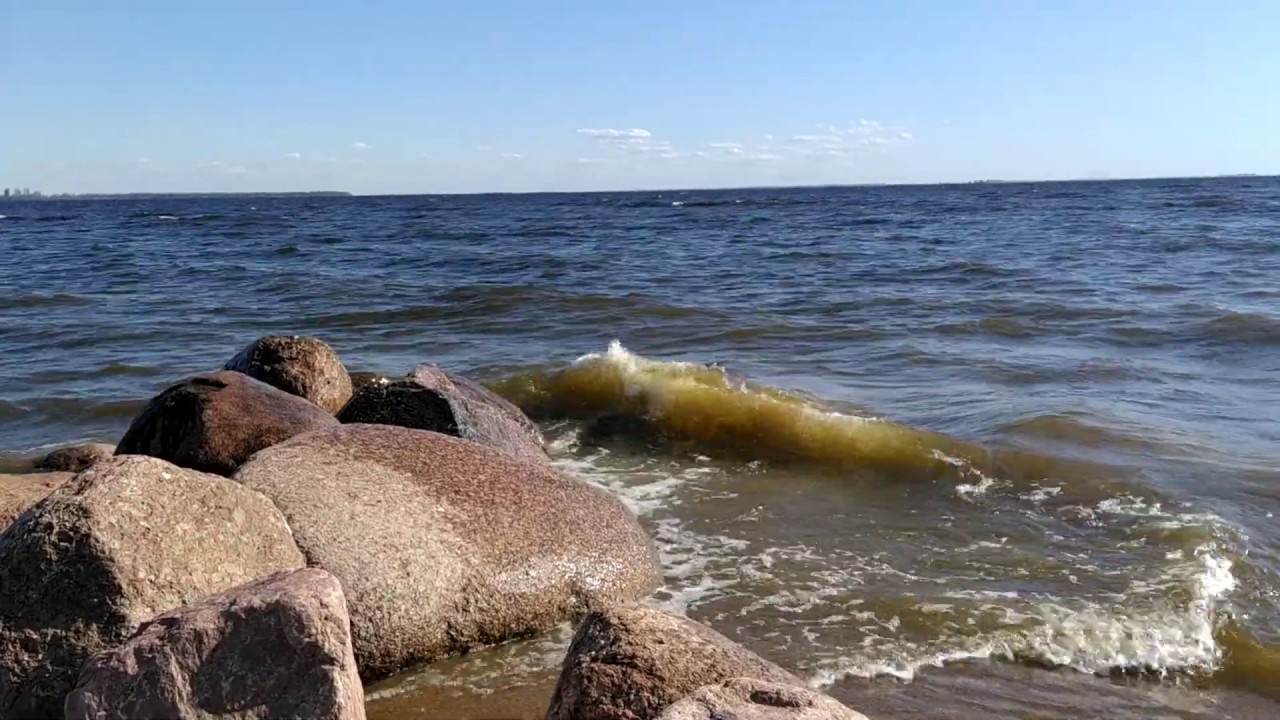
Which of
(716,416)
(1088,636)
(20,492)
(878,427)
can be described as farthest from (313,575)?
(716,416)

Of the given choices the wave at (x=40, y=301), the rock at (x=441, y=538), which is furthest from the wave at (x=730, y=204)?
the rock at (x=441, y=538)

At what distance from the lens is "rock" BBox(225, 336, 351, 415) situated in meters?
8.05

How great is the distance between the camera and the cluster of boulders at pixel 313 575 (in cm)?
328

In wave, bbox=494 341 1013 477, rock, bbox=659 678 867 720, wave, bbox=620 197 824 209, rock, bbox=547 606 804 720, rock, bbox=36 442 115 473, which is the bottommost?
wave, bbox=494 341 1013 477

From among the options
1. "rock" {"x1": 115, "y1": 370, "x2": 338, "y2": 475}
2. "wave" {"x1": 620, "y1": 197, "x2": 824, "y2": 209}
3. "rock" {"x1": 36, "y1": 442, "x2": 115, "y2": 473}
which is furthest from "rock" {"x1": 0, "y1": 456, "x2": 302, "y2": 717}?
"wave" {"x1": 620, "y1": 197, "x2": 824, "y2": 209}

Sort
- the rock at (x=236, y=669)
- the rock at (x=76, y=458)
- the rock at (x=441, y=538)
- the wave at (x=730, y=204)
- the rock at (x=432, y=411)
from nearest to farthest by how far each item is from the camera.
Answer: the rock at (x=236, y=669) → the rock at (x=441, y=538) → the rock at (x=432, y=411) → the rock at (x=76, y=458) → the wave at (x=730, y=204)

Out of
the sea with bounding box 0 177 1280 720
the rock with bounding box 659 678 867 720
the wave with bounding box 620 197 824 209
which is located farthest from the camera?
the wave with bounding box 620 197 824 209

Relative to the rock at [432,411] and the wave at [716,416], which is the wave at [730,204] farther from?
the rock at [432,411]

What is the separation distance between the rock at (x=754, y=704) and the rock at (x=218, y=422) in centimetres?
369

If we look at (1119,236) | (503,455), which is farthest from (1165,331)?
(1119,236)

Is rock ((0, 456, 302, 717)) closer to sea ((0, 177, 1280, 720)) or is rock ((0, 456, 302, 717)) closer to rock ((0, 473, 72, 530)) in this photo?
rock ((0, 473, 72, 530))

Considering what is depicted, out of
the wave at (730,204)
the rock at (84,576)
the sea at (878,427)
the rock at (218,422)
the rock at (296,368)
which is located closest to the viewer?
the rock at (84,576)

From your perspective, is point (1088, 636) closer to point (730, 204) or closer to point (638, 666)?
point (638, 666)

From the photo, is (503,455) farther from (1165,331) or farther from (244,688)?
(1165,331)
